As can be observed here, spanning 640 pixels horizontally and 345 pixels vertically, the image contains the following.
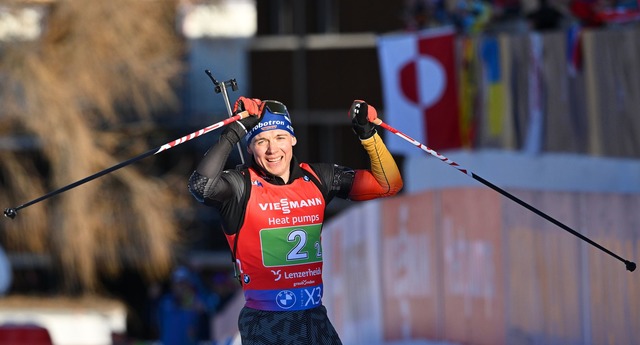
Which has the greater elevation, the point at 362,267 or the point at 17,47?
the point at 17,47

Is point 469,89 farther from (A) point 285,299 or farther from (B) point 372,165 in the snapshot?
(A) point 285,299

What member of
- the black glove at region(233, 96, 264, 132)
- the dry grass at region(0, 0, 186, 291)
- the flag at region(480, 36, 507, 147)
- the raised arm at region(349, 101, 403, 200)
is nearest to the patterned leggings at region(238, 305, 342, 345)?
the raised arm at region(349, 101, 403, 200)

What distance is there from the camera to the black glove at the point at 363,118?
21.5ft

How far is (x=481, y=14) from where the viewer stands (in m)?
15.5

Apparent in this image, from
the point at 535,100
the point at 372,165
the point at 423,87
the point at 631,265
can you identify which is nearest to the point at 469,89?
the point at 423,87

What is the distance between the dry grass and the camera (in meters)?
22.5

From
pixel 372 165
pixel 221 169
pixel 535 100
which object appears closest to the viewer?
pixel 221 169

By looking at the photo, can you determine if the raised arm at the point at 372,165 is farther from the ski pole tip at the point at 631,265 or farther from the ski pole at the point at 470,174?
the ski pole tip at the point at 631,265

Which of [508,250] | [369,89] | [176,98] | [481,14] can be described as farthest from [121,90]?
[508,250]

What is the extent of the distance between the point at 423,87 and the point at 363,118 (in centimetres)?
964

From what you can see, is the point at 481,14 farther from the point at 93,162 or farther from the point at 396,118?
the point at 93,162

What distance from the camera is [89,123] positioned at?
24.0 metres

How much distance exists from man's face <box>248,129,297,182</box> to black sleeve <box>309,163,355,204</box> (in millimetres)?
248

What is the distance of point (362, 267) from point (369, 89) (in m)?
12.6
